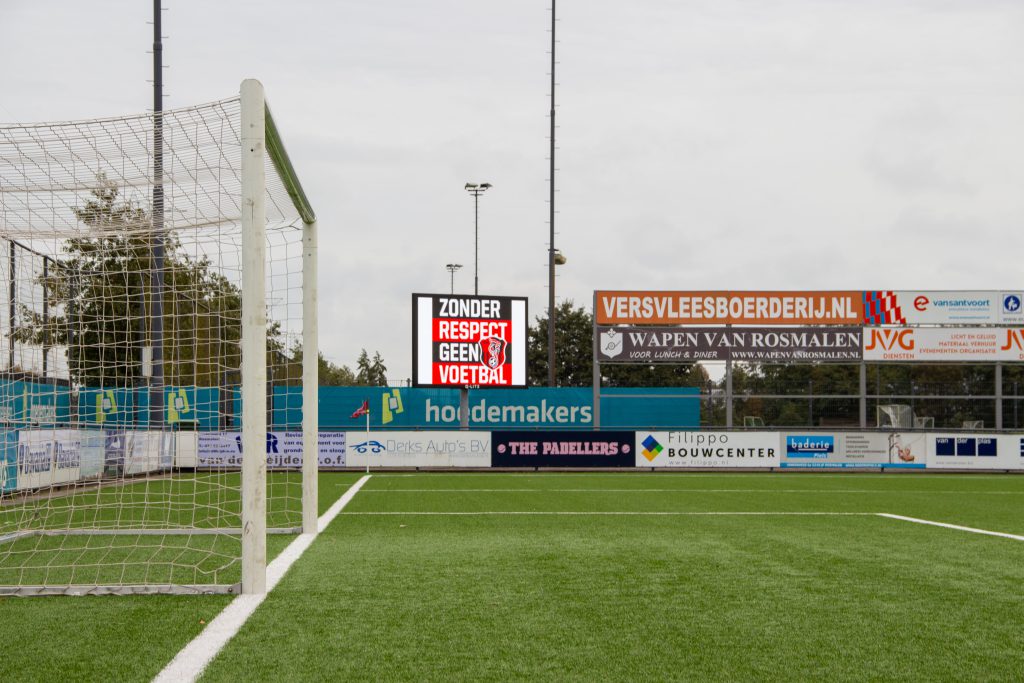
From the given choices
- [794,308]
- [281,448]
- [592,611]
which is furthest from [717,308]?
[592,611]

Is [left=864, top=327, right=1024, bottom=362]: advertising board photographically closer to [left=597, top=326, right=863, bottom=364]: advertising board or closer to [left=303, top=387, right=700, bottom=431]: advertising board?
[left=597, top=326, right=863, bottom=364]: advertising board

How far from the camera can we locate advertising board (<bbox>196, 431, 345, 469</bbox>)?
785 inches

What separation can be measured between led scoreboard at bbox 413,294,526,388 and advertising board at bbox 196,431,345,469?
8.82 feet

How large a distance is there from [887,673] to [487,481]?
16.9 metres

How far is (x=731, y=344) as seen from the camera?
31250 millimetres

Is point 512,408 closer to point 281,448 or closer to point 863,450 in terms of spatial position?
point 281,448

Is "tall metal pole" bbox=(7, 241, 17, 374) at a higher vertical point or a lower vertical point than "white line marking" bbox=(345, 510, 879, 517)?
higher

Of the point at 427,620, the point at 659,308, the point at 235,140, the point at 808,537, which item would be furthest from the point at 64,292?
the point at 659,308

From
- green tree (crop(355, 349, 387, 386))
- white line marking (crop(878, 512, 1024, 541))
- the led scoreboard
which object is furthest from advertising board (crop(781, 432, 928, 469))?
green tree (crop(355, 349, 387, 386))

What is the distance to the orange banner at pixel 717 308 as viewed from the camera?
31.4m

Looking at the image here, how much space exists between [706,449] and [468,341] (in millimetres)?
7124

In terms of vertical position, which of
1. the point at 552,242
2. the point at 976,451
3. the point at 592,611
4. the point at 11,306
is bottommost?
the point at 976,451

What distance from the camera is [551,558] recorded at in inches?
322

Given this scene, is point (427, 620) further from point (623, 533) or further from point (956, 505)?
point (956, 505)
